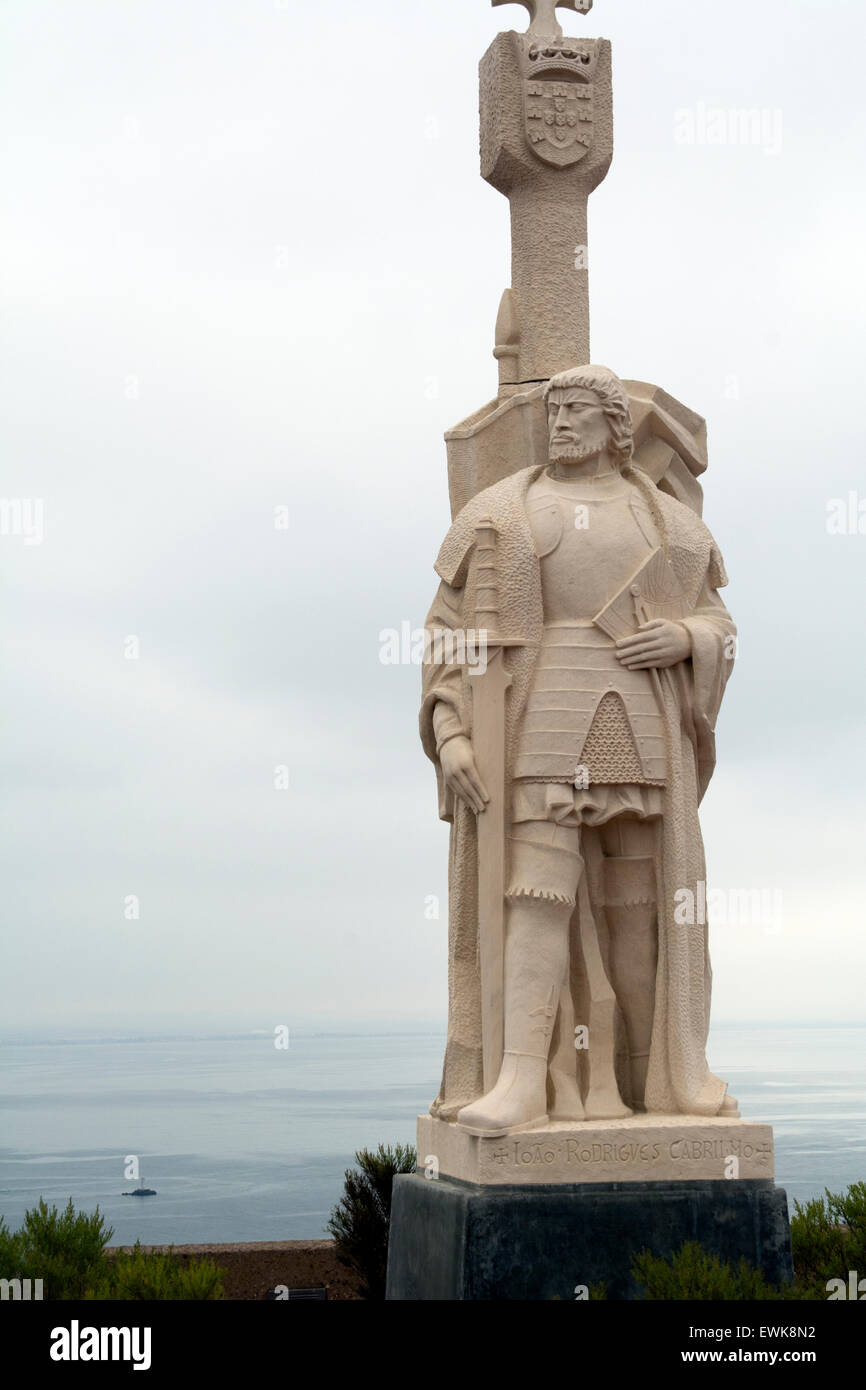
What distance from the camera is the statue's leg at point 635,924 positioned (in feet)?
26.6

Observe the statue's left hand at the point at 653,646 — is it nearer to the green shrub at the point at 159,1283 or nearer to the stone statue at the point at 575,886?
the stone statue at the point at 575,886

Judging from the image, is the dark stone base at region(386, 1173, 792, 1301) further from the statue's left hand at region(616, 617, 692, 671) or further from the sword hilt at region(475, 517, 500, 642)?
the sword hilt at region(475, 517, 500, 642)

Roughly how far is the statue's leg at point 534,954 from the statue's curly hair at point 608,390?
1836 millimetres

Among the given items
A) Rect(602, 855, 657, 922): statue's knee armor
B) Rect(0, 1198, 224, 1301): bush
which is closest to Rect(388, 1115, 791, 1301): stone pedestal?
Rect(602, 855, 657, 922): statue's knee armor

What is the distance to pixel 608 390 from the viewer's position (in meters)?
8.17

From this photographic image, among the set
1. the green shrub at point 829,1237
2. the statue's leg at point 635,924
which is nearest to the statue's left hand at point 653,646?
the statue's leg at point 635,924

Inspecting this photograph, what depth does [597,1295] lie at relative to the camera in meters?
7.34

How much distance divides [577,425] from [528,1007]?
103 inches

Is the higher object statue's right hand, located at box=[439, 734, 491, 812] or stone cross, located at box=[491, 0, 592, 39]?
stone cross, located at box=[491, 0, 592, 39]

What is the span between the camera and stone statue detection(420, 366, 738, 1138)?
25.8 ft

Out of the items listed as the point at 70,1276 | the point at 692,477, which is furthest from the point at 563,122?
the point at 70,1276
